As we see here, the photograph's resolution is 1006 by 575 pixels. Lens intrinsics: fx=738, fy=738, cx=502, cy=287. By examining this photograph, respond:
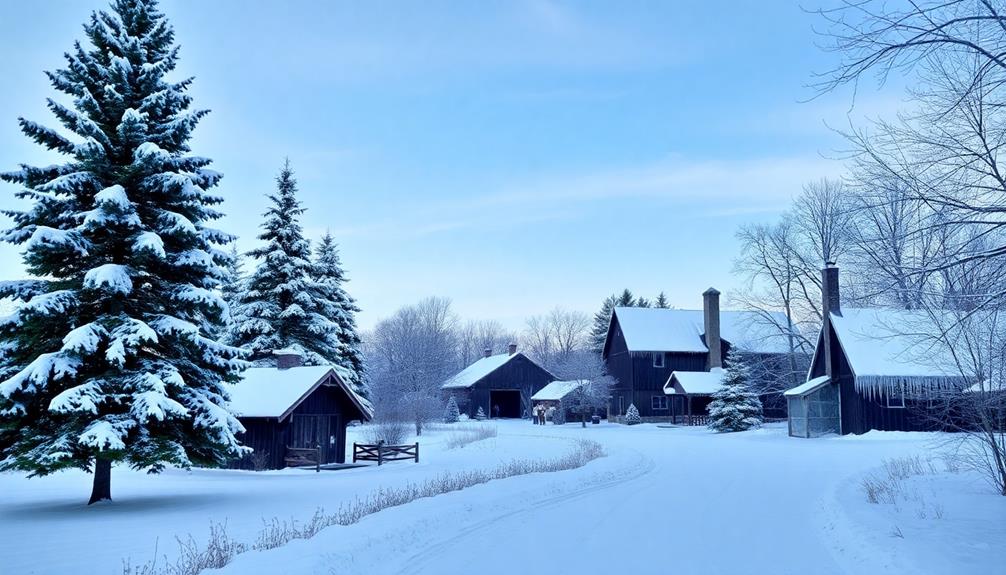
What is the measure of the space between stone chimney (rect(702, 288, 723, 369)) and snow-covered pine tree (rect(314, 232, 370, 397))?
29234 mm

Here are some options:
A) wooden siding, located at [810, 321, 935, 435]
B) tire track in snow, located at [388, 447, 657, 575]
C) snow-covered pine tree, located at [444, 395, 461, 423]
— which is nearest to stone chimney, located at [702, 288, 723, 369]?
wooden siding, located at [810, 321, 935, 435]

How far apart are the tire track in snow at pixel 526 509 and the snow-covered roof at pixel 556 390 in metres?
33.9

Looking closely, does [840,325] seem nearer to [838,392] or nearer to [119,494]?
[838,392]

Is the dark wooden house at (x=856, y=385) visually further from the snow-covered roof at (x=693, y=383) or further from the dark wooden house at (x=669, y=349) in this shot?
the dark wooden house at (x=669, y=349)

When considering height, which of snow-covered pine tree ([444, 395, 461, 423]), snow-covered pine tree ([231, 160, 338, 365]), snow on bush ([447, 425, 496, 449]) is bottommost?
snow on bush ([447, 425, 496, 449])

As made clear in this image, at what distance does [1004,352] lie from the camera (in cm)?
1076

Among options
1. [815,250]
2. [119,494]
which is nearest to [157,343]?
[119,494]

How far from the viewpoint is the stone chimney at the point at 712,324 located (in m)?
59.8

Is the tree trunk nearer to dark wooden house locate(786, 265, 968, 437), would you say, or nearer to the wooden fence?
the wooden fence

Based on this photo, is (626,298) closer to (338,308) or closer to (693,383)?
(693,383)

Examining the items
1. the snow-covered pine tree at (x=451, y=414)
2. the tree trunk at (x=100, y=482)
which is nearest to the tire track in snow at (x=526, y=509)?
the tree trunk at (x=100, y=482)

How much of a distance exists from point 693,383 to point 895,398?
17954 millimetres

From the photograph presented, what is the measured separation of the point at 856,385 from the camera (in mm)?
38156

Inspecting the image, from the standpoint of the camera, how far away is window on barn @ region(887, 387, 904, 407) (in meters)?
37.8
